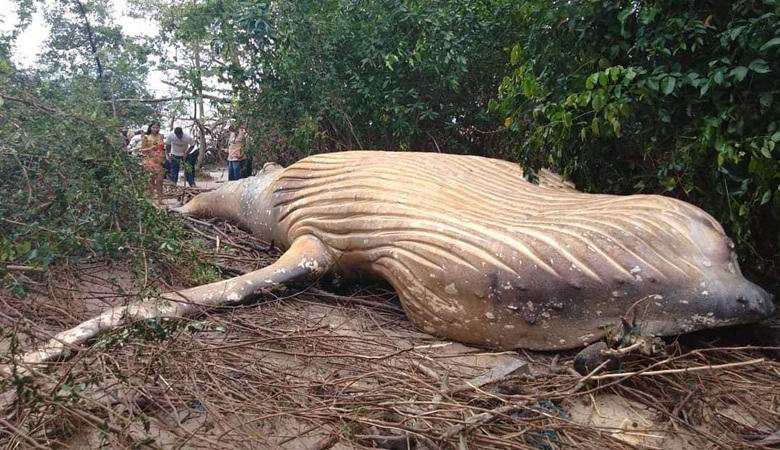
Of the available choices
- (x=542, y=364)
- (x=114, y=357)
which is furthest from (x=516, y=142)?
(x=114, y=357)

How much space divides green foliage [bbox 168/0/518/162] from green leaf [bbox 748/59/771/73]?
3.02 meters

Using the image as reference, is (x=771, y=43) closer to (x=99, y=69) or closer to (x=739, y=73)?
(x=739, y=73)

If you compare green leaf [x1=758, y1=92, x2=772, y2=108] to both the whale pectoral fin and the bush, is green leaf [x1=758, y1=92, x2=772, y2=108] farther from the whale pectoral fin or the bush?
the bush

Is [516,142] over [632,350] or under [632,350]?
over

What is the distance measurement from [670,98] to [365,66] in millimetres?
3650

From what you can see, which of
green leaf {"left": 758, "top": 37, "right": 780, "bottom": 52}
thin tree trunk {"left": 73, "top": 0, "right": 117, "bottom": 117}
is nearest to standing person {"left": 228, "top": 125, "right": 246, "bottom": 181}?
thin tree trunk {"left": 73, "top": 0, "right": 117, "bottom": 117}

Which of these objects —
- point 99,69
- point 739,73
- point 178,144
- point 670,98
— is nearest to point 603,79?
point 670,98

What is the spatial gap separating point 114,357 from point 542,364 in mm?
1958

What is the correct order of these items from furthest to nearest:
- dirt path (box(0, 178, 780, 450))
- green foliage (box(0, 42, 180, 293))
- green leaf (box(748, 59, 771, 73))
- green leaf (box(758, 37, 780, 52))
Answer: green foliage (box(0, 42, 180, 293)) → green leaf (box(748, 59, 771, 73)) → green leaf (box(758, 37, 780, 52)) → dirt path (box(0, 178, 780, 450))

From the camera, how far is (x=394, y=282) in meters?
3.52

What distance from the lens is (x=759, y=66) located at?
2854mm

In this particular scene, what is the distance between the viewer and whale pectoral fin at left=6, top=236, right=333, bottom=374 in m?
2.80

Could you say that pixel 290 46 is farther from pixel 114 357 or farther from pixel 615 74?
pixel 114 357

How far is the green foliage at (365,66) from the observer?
590cm
